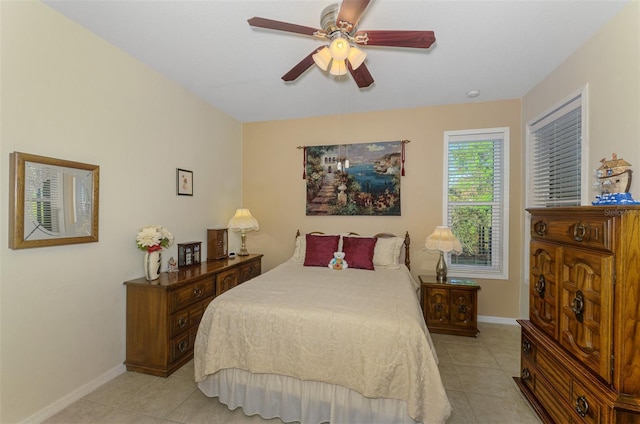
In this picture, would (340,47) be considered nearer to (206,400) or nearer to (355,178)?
(355,178)

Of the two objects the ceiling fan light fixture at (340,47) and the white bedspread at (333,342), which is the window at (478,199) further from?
A: the ceiling fan light fixture at (340,47)

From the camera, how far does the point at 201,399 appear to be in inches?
82.4

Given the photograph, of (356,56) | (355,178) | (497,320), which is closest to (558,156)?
(497,320)

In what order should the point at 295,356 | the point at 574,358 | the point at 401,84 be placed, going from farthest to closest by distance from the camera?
the point at 401,84 → the point at 295,356 → the point at 574,358

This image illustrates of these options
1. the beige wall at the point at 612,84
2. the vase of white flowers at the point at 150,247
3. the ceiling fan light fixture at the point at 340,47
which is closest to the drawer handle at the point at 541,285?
the beige wall at the point at 612,84

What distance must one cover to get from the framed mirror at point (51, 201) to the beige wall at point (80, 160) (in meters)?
0.06

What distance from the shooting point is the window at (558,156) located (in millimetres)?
2467

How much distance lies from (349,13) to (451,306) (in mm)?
3140

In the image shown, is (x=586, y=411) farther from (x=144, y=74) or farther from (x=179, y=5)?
(x=144, y=74)

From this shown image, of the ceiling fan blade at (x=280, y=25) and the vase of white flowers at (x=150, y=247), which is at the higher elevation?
the ceiling fan blade at (x=280, y=25)

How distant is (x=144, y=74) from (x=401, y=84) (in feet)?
8.95

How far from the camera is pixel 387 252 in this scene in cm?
337

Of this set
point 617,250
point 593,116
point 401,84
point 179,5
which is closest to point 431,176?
point 401,84

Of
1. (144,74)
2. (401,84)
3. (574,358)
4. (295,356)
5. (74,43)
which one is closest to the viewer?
(574,358)
